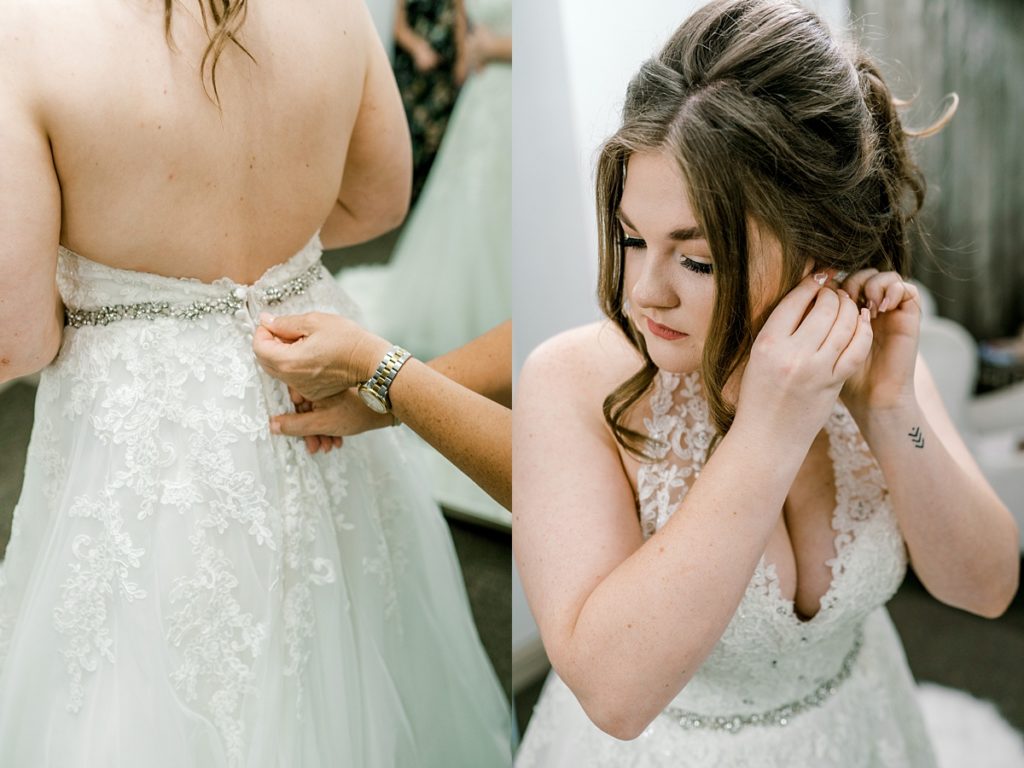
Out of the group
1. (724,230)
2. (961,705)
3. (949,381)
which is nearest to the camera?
(724,230)

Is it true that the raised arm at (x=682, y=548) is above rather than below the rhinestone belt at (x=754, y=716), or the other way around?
above

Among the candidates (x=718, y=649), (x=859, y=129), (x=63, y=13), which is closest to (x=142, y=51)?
(x=63, y=13)

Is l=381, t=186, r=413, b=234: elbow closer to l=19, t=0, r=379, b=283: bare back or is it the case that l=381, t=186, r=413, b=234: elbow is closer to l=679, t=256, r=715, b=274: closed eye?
l=19, t=0, r=379, b=283: bare back

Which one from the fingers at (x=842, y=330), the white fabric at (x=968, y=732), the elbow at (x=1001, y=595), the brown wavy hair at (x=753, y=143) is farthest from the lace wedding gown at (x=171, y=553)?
the white fabric at (x=968, y=732)

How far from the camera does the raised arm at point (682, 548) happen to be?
2.67 ft

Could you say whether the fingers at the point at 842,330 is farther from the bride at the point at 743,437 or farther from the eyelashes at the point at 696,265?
the eyelashes at the point at 696,265

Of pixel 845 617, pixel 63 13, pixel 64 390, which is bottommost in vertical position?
pixel 845 617

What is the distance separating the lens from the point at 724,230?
81cm

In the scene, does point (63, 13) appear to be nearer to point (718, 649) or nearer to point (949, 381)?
point (718, 649)

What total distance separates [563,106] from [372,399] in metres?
0.36

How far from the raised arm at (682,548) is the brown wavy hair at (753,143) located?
0.06 m

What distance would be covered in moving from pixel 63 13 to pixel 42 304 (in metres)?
0.22

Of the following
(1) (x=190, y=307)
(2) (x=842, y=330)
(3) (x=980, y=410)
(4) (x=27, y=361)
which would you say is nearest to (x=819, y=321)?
(2) (x=842, y=330)

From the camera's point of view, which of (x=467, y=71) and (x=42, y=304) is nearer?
(x=42, y=304)
